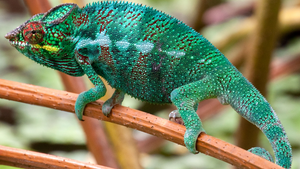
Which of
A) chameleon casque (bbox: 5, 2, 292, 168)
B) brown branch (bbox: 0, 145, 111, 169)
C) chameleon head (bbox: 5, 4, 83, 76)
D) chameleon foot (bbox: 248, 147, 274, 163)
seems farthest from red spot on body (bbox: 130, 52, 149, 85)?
chameleon foot (bbox: 248, 147, 274, 163)

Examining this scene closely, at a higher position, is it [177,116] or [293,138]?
[293,138]

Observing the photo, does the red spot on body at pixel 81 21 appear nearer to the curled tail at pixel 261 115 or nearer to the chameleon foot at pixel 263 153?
the curled tail at pixel 261 115

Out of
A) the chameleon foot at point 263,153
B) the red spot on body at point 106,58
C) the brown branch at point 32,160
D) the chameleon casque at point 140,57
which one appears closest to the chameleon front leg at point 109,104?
the chameleon casque at point 140,57

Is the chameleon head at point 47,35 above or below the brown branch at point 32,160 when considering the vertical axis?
above

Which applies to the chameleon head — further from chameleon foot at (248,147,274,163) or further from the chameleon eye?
chameleon foot at (248,147,274,163)

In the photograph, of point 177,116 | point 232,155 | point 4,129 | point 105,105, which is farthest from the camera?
point 4,129

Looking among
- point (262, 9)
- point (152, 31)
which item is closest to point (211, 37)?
point (262, 9)

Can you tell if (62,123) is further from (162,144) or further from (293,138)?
(293,138)
